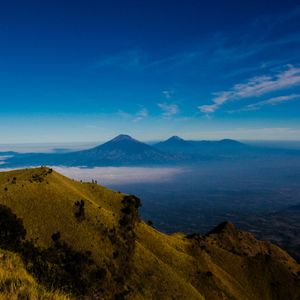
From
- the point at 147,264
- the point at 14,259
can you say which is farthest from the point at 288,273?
the point at 14,259

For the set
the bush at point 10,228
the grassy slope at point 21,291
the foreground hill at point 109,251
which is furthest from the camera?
the foreground hill at point 109,251

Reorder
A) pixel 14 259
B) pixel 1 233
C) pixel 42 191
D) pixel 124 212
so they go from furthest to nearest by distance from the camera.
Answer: pixel 124 212 → pixel 42 191 → pixel 1 233 → pixel 14 259

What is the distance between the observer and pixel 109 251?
4547 inches


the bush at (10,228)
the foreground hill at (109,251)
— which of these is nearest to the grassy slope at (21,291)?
the foreground hill at (109,251)

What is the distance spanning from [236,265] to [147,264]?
2585 inches

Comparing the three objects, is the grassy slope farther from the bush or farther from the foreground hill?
the bush

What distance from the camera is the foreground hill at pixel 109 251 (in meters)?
97.8

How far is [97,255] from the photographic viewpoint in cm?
10869

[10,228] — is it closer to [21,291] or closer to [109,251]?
[109,251]

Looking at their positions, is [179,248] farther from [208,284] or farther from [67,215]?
[67,215]

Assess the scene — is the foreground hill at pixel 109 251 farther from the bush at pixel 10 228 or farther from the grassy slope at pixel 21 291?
the grassy slope at pixel 21 291

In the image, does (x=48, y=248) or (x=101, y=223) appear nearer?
(x=48, y=248)

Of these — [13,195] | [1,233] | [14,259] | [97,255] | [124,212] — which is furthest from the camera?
[124,212]

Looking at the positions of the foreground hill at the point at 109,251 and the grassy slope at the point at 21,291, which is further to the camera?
the foreground hill at the point at 109,251
